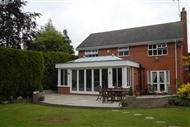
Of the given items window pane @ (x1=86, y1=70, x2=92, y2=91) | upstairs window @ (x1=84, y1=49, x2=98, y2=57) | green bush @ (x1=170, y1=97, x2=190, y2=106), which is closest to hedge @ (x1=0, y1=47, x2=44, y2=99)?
window pane @ (x1=86, y1=70, x2=92, y2=91)

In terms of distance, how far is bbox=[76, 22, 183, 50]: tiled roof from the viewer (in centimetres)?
1983

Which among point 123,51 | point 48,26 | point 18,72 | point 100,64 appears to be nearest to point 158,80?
point 123,51

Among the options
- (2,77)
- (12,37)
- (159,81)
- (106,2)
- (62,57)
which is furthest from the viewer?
(62,57)

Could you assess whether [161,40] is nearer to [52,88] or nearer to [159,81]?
[159,81]

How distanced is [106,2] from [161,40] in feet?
40.9

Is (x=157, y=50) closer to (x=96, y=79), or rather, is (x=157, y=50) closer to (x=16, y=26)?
(x=96, y=79)

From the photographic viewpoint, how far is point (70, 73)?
1927cm

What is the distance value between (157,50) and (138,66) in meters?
2.65

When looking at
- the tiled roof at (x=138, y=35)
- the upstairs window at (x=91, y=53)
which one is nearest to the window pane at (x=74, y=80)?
the upstairs window at (x=91, y=53)

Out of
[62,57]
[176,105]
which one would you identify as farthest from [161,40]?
[62,57]

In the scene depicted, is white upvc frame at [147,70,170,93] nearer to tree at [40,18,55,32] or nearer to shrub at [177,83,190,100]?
shrub at [177,83,190,100]

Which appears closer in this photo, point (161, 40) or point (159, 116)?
point (159, 116)

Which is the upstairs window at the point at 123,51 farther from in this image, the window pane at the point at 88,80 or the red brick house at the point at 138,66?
the window pane at the point at 88,80

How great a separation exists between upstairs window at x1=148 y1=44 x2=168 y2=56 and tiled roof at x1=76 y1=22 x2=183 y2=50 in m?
0.72
